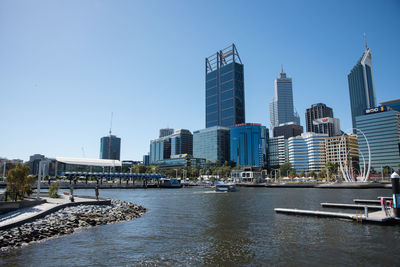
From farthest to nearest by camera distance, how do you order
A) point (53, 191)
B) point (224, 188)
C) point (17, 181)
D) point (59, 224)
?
1. point (224, 188)
2. point (53, 191)
3. point (17, 181)
4. point (59, 224)

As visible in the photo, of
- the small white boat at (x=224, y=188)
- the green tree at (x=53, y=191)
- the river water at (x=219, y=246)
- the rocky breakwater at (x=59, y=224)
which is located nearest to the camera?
the river water at (x=219, y=246)

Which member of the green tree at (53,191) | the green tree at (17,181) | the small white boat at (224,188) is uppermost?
the green tree at (17,181)

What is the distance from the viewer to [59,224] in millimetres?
33469

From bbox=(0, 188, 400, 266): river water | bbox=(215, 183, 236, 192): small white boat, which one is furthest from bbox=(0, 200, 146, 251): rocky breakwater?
bbox=(215, 183, 236, 192): small white boat

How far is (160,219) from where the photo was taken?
4394 cm

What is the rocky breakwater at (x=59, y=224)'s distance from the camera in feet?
85.7

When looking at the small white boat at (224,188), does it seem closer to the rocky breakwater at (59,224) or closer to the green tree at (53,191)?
the green tree at (53,191)

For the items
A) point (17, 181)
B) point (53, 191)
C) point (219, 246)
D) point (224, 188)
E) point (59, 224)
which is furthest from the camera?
point (224, 188)

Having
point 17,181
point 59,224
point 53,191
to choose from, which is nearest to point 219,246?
point 59,224

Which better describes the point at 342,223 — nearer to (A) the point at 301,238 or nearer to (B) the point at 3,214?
(A) the point at 301,238

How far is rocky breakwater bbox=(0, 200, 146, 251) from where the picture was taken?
2612cm

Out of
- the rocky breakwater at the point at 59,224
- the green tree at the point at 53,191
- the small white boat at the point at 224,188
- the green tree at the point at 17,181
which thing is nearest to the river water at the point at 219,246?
the rocky breakwater at the point at 59,224

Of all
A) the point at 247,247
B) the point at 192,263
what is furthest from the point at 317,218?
the point at 192,263

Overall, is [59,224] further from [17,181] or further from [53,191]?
[53,191]
